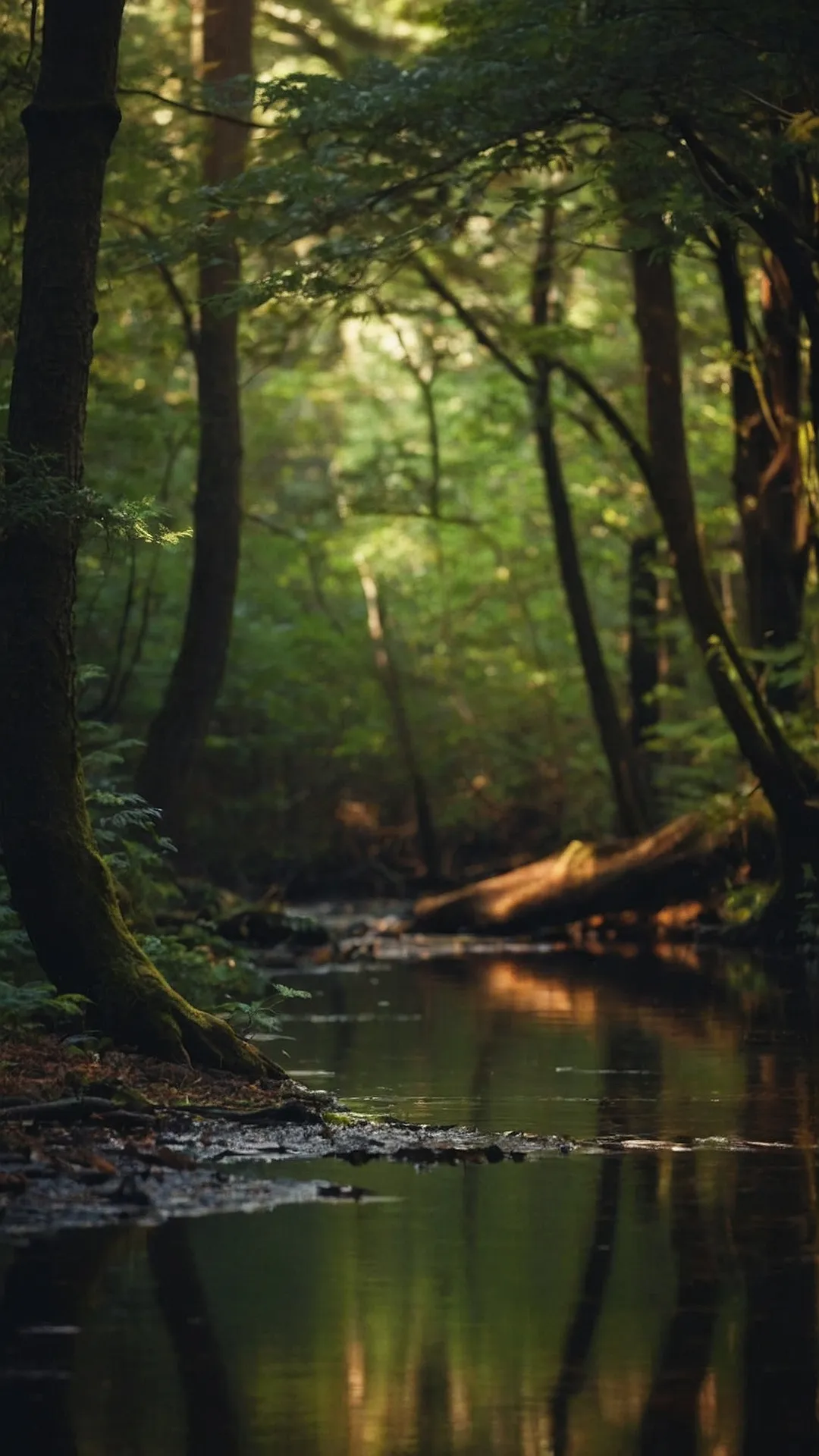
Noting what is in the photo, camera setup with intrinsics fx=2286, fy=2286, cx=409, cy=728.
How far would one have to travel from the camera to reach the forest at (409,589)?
9164mm

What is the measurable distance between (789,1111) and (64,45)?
5.42 m

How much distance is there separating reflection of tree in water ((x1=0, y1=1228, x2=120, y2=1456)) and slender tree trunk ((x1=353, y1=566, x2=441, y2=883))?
2413 cm

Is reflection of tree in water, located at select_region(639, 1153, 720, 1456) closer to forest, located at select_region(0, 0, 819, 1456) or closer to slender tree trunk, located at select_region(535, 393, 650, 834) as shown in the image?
forest, located at select_region(0, 0, 819, 1456)

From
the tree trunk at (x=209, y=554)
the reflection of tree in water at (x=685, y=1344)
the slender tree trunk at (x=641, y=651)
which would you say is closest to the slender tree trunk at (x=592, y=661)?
the slender tree trunk at (x=641, y=651)

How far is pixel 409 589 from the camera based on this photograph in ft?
120

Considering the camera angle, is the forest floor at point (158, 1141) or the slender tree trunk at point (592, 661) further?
the slender tree trunk at point (592, 661)

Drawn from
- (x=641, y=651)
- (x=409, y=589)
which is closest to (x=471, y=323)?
(x=641, y=651)

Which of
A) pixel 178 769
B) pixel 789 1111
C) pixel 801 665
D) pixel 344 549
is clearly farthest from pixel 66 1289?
pixel 344 549

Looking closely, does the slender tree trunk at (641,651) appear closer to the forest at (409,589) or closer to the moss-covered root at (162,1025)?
the forest at (409,589)

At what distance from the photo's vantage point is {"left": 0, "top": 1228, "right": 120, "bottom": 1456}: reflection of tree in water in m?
4.50

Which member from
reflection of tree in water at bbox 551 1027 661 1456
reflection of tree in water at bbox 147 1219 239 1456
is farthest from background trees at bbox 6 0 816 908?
reflection of tree in water at bbox 147 1219 239 1456

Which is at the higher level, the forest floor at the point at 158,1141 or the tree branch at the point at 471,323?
the tree branch at the point at 471,323

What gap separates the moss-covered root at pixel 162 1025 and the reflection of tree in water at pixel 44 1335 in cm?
264

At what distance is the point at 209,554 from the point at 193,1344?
47.7 feet
